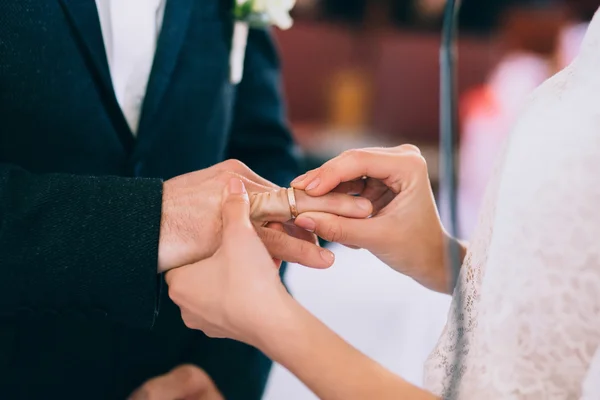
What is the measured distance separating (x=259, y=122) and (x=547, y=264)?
680mm

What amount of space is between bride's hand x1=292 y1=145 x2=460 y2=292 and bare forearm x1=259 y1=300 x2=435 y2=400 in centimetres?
21

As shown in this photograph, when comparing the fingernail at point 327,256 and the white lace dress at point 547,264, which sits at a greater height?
the white lace dress at point 547,264

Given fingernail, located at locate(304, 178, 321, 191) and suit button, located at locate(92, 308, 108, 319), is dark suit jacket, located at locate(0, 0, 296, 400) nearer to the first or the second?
suit button, located at locate(92, 308, 108, 319)

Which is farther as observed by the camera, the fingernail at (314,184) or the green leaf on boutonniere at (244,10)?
the green leaf on boutonniere at (244,10)

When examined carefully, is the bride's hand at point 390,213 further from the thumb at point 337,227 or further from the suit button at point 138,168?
the suit button at point 138,168

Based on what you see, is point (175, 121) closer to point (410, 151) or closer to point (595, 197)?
point (410, 151)

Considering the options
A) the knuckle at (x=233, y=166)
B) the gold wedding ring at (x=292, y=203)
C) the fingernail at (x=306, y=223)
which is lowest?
the fingernail at (x=306, y=223)

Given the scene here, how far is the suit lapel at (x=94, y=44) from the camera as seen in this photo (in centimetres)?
83

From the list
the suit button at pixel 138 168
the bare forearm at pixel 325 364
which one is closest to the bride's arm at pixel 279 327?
the bare forearm at pixel 325 364

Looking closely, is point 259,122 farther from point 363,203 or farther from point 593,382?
point 593,382

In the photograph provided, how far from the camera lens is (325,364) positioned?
0.61 metres

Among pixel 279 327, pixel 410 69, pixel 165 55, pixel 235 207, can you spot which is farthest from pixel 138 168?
pixel 410 69

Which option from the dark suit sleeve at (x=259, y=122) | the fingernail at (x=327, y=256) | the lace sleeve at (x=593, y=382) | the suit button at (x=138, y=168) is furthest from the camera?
the dark suit sleeve at (x=259, y=122)

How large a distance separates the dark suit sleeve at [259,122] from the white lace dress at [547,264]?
581 millimetres
